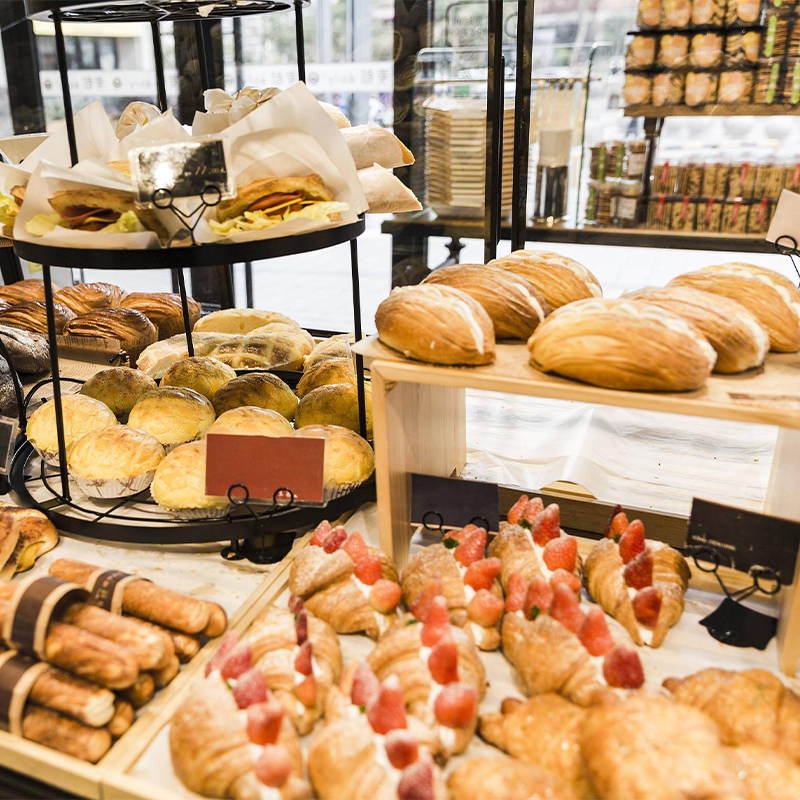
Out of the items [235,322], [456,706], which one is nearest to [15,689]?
[456,706]

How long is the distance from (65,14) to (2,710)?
1.20 meters

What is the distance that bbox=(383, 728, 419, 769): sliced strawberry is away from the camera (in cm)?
86

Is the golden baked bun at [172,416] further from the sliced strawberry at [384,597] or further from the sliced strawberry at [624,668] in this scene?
the sliced strawberry at [624,668]

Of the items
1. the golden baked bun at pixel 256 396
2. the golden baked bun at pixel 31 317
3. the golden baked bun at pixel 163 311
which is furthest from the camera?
the golden baked bun at pixel 163 311

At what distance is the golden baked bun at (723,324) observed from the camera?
1.10 m

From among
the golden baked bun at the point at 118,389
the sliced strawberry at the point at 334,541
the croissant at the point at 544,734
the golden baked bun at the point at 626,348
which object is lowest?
the croissant at the point at 544,734

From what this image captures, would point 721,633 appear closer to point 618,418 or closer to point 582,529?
point 582,529

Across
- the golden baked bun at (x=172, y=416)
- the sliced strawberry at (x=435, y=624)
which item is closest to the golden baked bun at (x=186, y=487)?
the golden baked bun at (x=172, y=416)

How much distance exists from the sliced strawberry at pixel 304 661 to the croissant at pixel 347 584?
0.16 meters

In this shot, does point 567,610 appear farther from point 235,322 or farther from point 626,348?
point 235,322

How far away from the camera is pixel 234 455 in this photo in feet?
4.22

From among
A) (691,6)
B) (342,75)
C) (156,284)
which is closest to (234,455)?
(691,6)

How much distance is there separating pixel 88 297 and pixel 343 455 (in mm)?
1651

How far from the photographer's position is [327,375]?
1.86 metres
